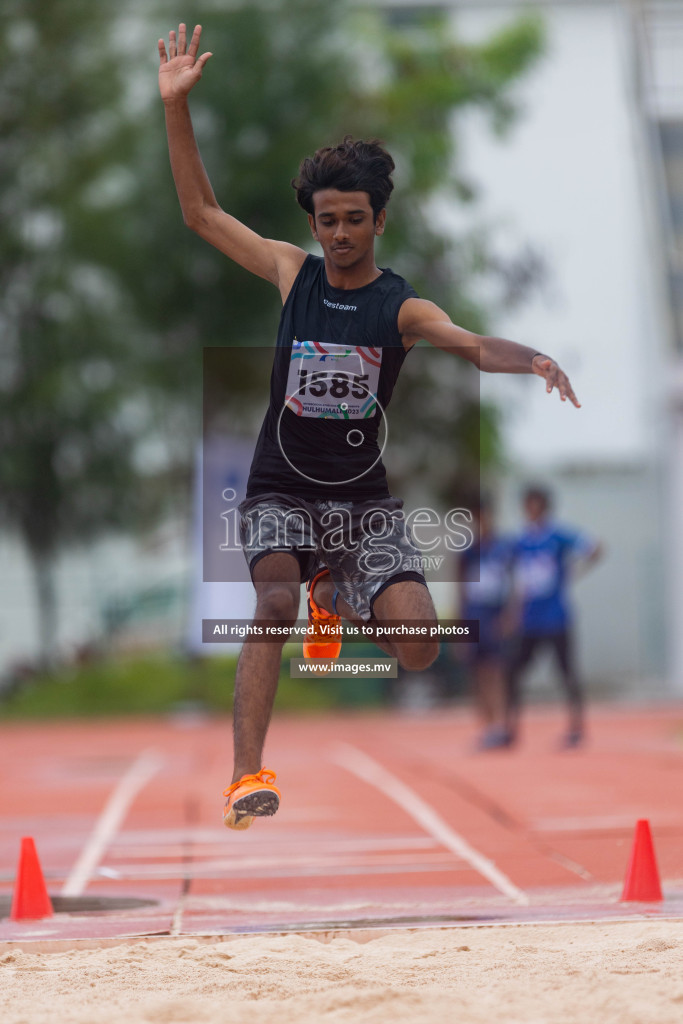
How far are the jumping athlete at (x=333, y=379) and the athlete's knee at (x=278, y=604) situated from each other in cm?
1

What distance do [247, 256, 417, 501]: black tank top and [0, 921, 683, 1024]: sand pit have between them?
156 cm

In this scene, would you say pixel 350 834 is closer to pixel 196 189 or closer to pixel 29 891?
pixel 29 891

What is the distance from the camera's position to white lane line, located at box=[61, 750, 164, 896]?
7.01 meters

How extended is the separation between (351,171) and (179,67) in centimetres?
79

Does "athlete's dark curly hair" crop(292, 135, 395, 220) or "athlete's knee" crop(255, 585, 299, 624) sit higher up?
"athlete's dark curly hair" crop(292, 135, 395, 220)

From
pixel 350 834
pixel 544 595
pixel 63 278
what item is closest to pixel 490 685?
pixel 544 595

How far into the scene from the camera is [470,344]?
479cm

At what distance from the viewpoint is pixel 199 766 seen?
12391mm

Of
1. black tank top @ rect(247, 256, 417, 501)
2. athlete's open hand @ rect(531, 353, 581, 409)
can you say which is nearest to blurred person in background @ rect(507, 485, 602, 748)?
black tank top @ rect(247, 256, 417, 501)

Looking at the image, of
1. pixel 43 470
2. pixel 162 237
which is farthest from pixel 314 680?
pixel 162 237

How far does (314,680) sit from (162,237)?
21.4ft

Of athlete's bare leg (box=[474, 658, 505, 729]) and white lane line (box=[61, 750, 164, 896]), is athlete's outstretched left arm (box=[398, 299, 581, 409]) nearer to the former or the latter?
white lane line (box=[61, 750, 164, 896])

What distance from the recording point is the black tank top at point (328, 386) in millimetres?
4966

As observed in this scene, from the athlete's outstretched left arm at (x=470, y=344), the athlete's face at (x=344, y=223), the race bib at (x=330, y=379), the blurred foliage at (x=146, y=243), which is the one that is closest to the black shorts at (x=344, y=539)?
the race bib at (x=330, y=379)
